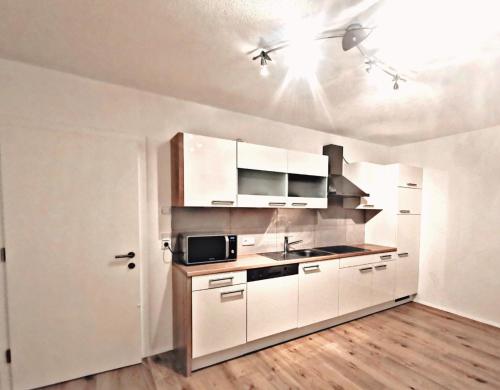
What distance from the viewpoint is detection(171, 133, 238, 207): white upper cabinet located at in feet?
7.02

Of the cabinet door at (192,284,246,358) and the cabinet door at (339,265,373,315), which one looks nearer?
the cabinet door at (192,284,246,358)

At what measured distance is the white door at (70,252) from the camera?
1.78 metres

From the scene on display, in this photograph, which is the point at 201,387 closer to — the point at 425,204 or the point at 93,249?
the point at 93,249

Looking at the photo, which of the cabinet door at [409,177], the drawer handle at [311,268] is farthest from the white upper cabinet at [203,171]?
the cabinet door at [409,177]

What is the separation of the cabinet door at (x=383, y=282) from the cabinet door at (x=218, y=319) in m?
1.95

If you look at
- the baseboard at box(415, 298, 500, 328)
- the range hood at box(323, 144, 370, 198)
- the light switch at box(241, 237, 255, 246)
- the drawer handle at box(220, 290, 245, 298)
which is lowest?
the baseboard at box(415, 298, 500, 328)

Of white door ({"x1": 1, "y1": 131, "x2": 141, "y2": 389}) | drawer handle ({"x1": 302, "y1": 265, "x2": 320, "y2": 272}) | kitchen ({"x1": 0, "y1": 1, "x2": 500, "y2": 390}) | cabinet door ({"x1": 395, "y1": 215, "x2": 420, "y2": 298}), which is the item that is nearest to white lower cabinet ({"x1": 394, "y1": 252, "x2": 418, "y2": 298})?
cabinet door ({"x1": 395, "y1": 215, "x2": 420, "y2": 298})

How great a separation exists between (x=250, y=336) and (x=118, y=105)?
243 cm

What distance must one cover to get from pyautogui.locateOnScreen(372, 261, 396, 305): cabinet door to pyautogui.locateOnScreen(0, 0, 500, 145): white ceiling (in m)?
1.93

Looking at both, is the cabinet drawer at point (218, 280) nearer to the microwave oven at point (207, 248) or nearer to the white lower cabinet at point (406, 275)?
the microwave oven at point (207, 248)

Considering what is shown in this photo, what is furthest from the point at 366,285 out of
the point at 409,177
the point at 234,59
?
the point at 234,59

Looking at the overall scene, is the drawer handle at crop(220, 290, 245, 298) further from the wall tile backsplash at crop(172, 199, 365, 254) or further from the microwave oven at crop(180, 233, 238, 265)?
the wall tile backsplash at crop(172, 199, 365, 254)

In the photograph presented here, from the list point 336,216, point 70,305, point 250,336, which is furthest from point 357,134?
point 70,305

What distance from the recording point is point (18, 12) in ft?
4.30
